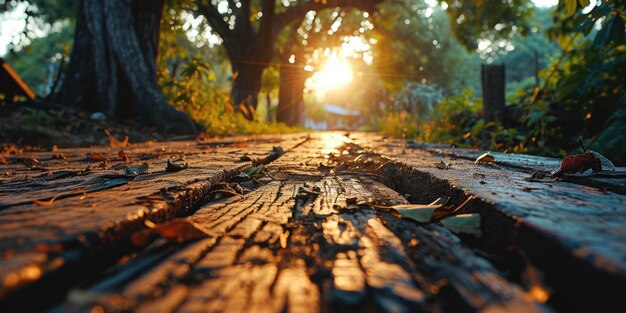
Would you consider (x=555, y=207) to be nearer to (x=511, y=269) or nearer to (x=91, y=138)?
(x=511, y=269)

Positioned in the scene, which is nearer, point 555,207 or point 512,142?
point 555,207

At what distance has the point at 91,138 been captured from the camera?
4.78m

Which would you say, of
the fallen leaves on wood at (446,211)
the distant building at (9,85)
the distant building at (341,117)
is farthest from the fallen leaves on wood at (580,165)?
the distant building at (341,117)

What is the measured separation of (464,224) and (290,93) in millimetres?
16151

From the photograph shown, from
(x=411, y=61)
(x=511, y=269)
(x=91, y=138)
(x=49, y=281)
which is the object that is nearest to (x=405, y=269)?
(x=511, y=269)

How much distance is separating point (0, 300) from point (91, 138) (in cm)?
500

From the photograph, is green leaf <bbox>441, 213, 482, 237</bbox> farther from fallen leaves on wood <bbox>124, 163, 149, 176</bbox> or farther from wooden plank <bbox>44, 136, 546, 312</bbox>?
fallen leaves on wood <bbox>124, 163, 149, 176</bbox>

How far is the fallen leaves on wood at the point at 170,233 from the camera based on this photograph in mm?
676

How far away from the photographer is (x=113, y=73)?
5.98 meters

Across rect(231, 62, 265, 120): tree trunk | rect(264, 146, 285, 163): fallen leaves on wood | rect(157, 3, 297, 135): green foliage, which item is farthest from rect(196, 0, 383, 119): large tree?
rect(264, 146, 285, 163): fallen leaves on wood

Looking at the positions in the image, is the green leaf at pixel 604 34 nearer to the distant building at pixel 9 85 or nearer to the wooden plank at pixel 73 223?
the wooden plank at pixel 73 223

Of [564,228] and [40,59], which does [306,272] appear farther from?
[40,59]

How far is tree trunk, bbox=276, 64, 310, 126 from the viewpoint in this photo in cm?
1645

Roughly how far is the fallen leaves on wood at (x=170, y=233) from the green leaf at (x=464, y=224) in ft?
1.62
